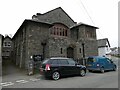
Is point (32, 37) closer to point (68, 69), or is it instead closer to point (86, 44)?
point (68, 69)

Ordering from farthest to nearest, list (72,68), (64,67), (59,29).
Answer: (59,29) < (72,68) < (64,67)

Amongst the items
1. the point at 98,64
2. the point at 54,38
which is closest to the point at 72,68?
the point at 98,64

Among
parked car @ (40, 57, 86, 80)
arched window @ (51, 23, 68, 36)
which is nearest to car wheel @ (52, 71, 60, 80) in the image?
parked car @ (40, 57, 86, 80)

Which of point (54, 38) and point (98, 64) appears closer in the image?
point (98, 64)

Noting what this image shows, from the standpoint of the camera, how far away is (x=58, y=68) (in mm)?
11539

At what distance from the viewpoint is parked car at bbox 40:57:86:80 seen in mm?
11102

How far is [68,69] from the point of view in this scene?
12195 mm

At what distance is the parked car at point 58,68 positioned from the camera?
1110 cm

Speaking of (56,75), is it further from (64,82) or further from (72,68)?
(72,68)

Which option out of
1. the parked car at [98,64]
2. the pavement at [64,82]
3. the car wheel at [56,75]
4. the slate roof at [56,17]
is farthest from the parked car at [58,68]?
the slate roof at [56,17]

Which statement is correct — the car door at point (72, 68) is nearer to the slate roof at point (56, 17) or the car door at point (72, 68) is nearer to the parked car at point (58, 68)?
the parked car at point (58, 68)

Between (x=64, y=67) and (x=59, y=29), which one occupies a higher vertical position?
(x=59, y=29)

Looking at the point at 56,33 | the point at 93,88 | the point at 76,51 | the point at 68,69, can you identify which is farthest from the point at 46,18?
the point at 93,88

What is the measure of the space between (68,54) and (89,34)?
6.56 m
